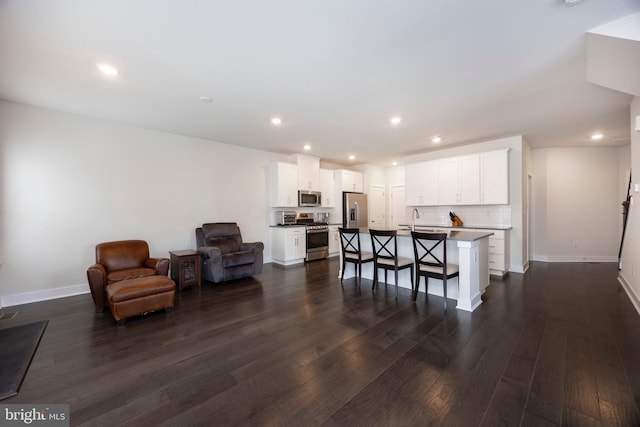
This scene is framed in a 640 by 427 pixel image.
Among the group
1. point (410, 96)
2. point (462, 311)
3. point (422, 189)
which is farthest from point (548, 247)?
point (410, 96)

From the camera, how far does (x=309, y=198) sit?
21.7ft

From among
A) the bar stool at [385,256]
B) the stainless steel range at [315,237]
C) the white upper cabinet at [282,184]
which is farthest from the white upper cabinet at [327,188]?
the bar stool at [385,256]

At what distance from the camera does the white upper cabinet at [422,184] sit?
19.5 feet

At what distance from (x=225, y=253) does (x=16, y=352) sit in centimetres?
279

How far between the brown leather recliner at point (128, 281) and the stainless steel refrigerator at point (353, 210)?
A: 462 centimetres

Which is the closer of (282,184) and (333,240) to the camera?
(282,184)

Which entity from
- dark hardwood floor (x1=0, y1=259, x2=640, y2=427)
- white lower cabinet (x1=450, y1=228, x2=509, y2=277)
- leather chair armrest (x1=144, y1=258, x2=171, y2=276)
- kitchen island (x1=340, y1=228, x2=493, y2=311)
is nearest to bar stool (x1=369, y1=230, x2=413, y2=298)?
kitchen island (x1=340, y1=228, x2=493, y2=311)

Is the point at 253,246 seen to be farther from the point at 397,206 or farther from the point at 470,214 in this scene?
the point at 397,206

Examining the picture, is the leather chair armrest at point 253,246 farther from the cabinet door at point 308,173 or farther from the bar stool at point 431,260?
the bar stool at point 431,260

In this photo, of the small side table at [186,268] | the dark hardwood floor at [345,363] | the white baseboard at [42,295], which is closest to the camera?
the dark hardwood floor at [345,363]

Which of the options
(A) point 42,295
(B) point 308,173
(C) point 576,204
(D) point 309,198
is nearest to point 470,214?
(C) point 576,204

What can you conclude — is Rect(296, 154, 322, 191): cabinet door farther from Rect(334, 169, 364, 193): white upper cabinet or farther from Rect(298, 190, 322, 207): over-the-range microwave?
Rect(334, 169, 364, 193): white upper cabinet

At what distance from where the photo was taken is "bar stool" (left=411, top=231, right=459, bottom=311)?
3.19 m

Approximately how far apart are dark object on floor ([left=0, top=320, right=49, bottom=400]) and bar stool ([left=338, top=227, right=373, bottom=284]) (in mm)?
3663
